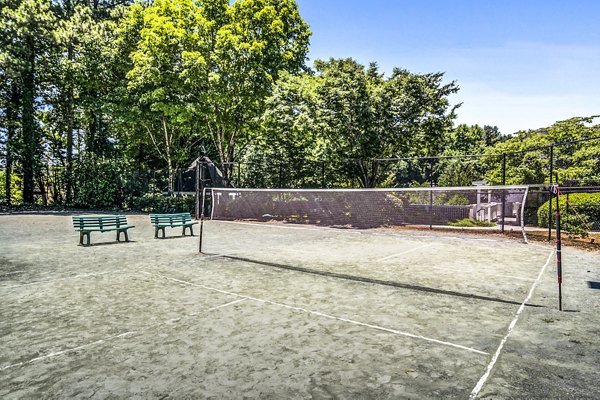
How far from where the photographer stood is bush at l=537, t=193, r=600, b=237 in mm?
15922

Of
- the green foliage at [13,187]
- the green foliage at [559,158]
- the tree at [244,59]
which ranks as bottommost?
the green foliage at [13,187]

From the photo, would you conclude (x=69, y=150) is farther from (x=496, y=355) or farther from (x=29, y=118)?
(x=496, y=355)

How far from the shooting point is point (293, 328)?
5348mm

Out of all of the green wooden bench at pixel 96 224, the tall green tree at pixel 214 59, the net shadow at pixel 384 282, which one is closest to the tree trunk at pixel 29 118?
the tall green tree at pixel 214 59

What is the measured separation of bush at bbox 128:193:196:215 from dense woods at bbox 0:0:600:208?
347mm

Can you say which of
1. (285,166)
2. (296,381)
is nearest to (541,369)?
(296,381)

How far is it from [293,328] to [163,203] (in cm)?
2609

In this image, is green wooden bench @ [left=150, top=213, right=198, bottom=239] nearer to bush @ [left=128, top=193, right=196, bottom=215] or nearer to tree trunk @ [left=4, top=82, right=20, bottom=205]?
bush @ [left=128, top=193, right=196, bottom=215]

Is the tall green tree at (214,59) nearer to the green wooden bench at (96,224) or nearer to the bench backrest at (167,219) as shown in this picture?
the bench backrest at (167,219)

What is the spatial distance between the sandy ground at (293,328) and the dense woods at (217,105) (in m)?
12.0

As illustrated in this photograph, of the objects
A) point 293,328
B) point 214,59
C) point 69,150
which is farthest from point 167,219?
point 69,150

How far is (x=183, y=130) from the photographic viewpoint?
96.1ft

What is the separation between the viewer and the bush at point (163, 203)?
92.3 feet

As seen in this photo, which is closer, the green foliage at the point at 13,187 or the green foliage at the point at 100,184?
the green foliage at the point at 100,184
